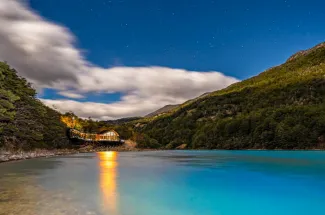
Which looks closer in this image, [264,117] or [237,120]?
[264,117]

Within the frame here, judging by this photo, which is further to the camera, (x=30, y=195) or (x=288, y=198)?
(x=288, y=198)

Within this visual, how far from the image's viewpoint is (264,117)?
105 meters

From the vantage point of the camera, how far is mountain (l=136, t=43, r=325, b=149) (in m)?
87.8

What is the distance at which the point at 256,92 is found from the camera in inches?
5202

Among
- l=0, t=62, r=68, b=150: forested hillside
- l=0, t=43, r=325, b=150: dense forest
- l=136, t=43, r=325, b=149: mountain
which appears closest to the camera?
l=0, t=62, r=68, b=150: forested hillside

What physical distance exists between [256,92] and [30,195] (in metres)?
128

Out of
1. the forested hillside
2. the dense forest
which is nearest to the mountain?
the dense forest

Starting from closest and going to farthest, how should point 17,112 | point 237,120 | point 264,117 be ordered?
point 17,112 → point 264,117 → point 237,120

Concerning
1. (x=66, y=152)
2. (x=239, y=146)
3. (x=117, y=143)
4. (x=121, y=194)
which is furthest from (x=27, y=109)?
(x=239, y=146)

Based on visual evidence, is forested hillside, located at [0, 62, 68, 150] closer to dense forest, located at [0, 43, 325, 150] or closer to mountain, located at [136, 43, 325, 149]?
dense forest, located at [0, 43, 325, 150]

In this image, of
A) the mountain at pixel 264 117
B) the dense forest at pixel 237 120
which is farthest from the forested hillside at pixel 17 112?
the mountain at pixel 264 117

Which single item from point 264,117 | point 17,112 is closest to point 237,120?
point 264,117

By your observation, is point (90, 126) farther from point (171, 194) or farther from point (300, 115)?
point (171, 194)

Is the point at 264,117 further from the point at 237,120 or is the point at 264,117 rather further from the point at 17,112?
the point at 17,112
